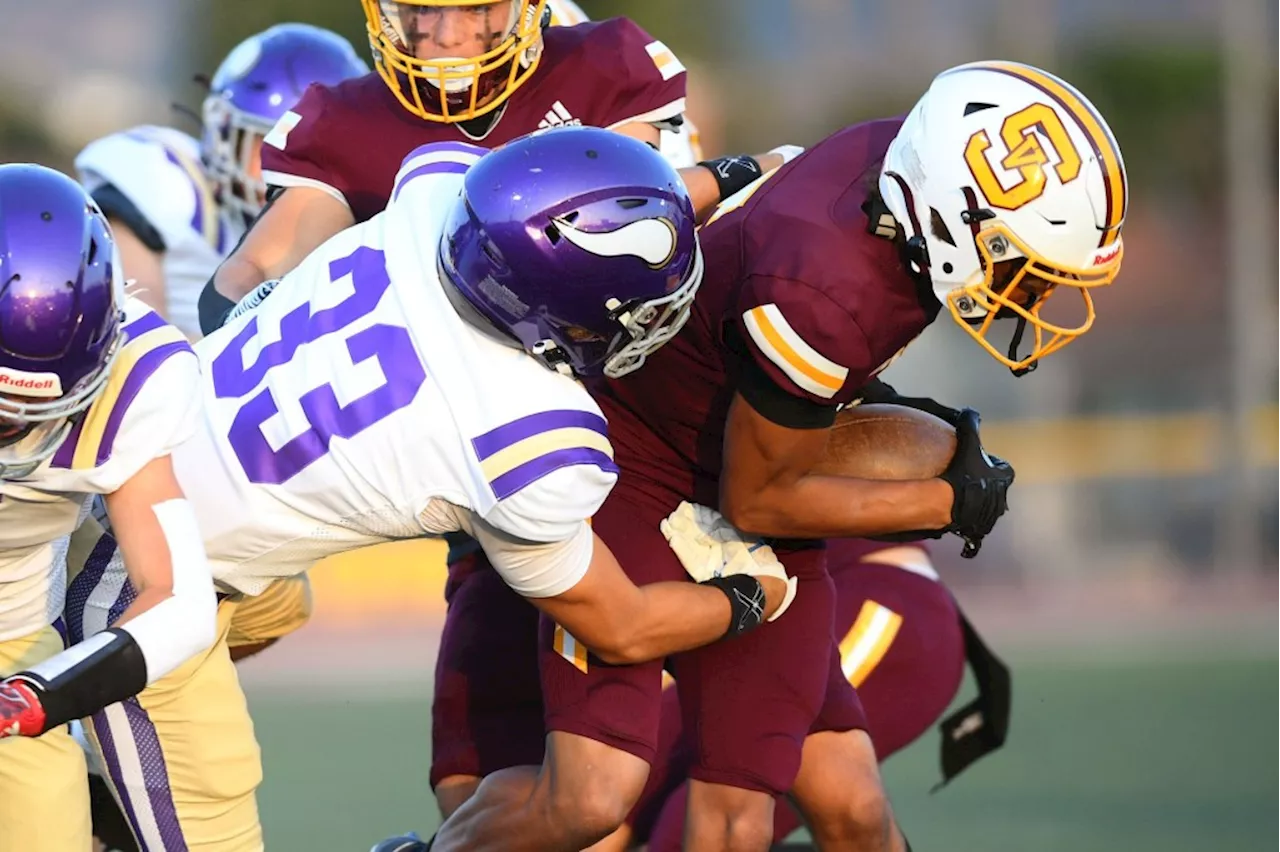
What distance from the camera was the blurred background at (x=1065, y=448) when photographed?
7.18 meters

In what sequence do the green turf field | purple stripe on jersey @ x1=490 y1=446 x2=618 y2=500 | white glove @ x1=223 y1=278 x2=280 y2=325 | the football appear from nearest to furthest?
purple stripe on jersey @ x1=490 y1=446 x2=618 y2=500 < white glove @ x1=223 y1=278 x2=280 y2=325 < the football < the green turf field

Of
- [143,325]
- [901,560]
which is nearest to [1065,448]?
[901,560]

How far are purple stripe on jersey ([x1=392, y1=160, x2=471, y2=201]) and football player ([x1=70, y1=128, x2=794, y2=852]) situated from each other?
133 mm

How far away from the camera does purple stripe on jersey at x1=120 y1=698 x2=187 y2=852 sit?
3861 millimetres

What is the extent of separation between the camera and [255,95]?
6.02m

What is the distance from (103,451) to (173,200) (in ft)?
8.56

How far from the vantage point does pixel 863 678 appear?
531 cm

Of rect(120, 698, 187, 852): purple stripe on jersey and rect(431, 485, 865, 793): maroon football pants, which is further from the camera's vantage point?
rect(431, 485, 865, 793): maroon football pants

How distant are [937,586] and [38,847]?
2.60 meters

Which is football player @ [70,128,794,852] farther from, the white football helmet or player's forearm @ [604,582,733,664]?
the white football helmet

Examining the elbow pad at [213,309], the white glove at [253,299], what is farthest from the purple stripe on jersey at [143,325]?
the elbow pad at [213,309]

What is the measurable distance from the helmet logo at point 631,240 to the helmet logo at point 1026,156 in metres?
0.67

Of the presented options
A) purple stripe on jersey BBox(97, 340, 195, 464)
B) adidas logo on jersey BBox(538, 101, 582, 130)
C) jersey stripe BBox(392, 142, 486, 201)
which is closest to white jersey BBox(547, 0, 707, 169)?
→ adidas logo on jersey BBox(538, 101, 582, 130)

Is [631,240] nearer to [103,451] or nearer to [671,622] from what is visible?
[671,622]
